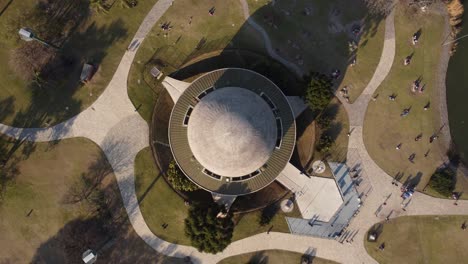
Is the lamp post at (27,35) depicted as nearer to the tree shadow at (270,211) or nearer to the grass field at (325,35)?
the grass field at (325,35)

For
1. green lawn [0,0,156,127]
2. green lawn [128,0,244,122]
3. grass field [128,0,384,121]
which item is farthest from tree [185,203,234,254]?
green lawn [0,0,156,127]

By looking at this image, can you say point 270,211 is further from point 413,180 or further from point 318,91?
point 413,180

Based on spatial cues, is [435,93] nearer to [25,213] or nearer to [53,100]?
[53,100]

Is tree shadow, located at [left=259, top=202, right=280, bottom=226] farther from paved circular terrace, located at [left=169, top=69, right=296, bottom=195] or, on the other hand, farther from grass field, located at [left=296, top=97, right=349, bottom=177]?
grass field, located at [left=296, top=97, right=349, bottom=177]

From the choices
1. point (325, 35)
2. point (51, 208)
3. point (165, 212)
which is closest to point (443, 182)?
point (325, 35)

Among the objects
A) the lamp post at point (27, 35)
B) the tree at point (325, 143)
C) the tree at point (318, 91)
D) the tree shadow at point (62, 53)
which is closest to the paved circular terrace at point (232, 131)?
the tree at point (318, 91)

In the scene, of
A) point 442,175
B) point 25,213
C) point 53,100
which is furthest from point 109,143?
point 442,175
